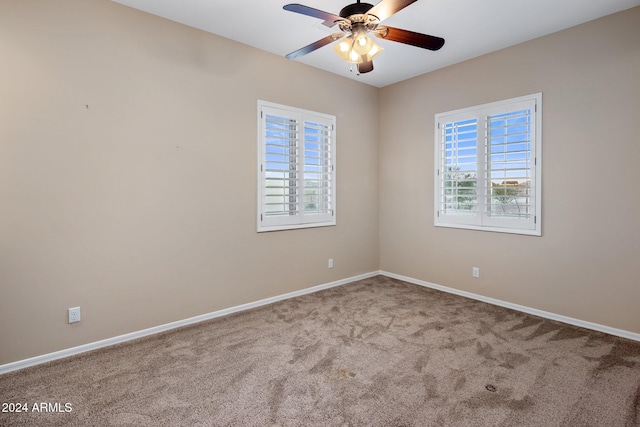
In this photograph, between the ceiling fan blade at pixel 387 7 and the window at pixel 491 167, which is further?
the window at pixel 491 167

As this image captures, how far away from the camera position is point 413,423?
72.4 inches

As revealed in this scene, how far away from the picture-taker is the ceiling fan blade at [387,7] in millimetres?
1933

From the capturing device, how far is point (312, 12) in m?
2.03

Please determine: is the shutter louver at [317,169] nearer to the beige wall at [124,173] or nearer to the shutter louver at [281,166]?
the shutter louver at [281,166]

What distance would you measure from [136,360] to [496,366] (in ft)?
8.85

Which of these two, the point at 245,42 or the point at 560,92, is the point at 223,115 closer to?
the point at 245,42

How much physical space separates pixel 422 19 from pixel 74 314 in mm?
3843

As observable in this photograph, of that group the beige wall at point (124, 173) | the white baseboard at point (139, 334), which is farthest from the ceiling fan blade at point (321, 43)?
the white baseboard at point (139, 334)

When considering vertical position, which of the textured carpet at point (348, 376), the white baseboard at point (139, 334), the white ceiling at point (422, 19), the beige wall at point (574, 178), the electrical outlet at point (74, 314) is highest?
the white ceiling at point (422, 19)

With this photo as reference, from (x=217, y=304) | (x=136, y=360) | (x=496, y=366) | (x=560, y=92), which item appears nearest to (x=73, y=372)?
(x=136, y=360)

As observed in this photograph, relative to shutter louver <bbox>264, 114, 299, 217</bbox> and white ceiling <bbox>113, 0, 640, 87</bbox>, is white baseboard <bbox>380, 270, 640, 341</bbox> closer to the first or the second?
shutter louver <bbox>264, 114, 299, 217</bbox>

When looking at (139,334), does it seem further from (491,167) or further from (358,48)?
(491,167)

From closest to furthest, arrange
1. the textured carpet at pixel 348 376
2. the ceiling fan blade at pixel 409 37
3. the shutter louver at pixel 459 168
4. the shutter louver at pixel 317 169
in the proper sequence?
the textured carpet at pixel 348 376
the ceiling fan blade at pixel 409 37
the shutter louver at pixel 459 168
the shutter louver at pixel 317 169

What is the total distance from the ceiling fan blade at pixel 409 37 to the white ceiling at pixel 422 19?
0.52 metres
